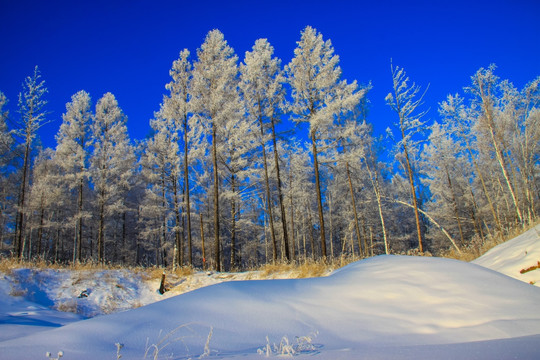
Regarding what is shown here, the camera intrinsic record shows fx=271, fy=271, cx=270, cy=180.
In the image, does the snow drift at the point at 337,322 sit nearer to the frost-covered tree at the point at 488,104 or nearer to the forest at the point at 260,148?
the forest at the point at 260,148

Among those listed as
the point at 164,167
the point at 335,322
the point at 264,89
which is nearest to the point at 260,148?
the point at 264,89

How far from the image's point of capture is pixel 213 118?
13.3 metres

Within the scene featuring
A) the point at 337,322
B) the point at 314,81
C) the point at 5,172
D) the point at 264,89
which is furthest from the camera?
the point at 5,172

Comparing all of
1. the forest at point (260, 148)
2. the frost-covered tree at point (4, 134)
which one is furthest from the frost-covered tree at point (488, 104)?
the frost-covered tree at point (4, 134)

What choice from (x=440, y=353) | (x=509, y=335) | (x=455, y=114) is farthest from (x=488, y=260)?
(x=455, y=114)

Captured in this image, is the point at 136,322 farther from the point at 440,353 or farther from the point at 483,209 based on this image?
the point at 483,209

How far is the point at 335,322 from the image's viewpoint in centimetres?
208

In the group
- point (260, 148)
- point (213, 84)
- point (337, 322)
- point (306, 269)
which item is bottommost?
point (306, 269)

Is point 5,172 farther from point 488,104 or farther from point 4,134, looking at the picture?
point 488,104

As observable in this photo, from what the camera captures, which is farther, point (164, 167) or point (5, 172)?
point (5, 172)

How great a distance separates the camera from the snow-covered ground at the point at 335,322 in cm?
142

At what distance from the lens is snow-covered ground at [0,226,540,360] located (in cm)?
142

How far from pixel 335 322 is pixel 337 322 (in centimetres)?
2

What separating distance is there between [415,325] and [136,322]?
2032mm
